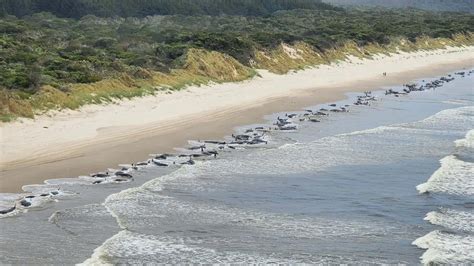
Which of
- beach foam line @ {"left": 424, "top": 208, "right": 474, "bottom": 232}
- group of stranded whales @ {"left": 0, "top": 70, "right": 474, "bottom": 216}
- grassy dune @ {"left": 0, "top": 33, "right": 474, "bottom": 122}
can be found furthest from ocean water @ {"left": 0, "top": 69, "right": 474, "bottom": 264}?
grassy dune @ {"left": 0, "top": 33, "right": 474, "bottom": 122}

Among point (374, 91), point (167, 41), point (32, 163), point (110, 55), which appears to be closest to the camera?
point (32, 163)

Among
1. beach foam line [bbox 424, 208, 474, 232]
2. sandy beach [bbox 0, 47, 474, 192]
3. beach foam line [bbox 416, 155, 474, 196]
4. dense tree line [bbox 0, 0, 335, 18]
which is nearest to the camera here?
beach foam line [bbox 424, 208, 474, 232]

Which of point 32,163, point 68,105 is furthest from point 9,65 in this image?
point 32,163

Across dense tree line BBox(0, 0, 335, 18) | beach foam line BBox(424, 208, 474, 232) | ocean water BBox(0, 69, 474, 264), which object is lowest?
beach foam line BBox(424, 208, 474, 232)

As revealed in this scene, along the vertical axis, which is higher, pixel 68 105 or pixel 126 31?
pixel 126 31

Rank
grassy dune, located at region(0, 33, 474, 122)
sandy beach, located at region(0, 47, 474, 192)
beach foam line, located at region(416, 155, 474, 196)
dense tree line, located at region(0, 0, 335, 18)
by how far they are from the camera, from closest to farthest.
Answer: beach foam line, located at region(416, 155, 474, 196)
sandy beach, located at region(0, 47, 474, 192)
grassy dune, located at region(0, 33, 474, 122)
dense tree line, located at region(0, 0, 335, 18)

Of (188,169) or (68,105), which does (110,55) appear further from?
(188,169)

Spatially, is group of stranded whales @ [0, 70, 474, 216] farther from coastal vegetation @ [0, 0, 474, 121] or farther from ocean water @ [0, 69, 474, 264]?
coastal vegetation @ [0, 0, 474, 121]
